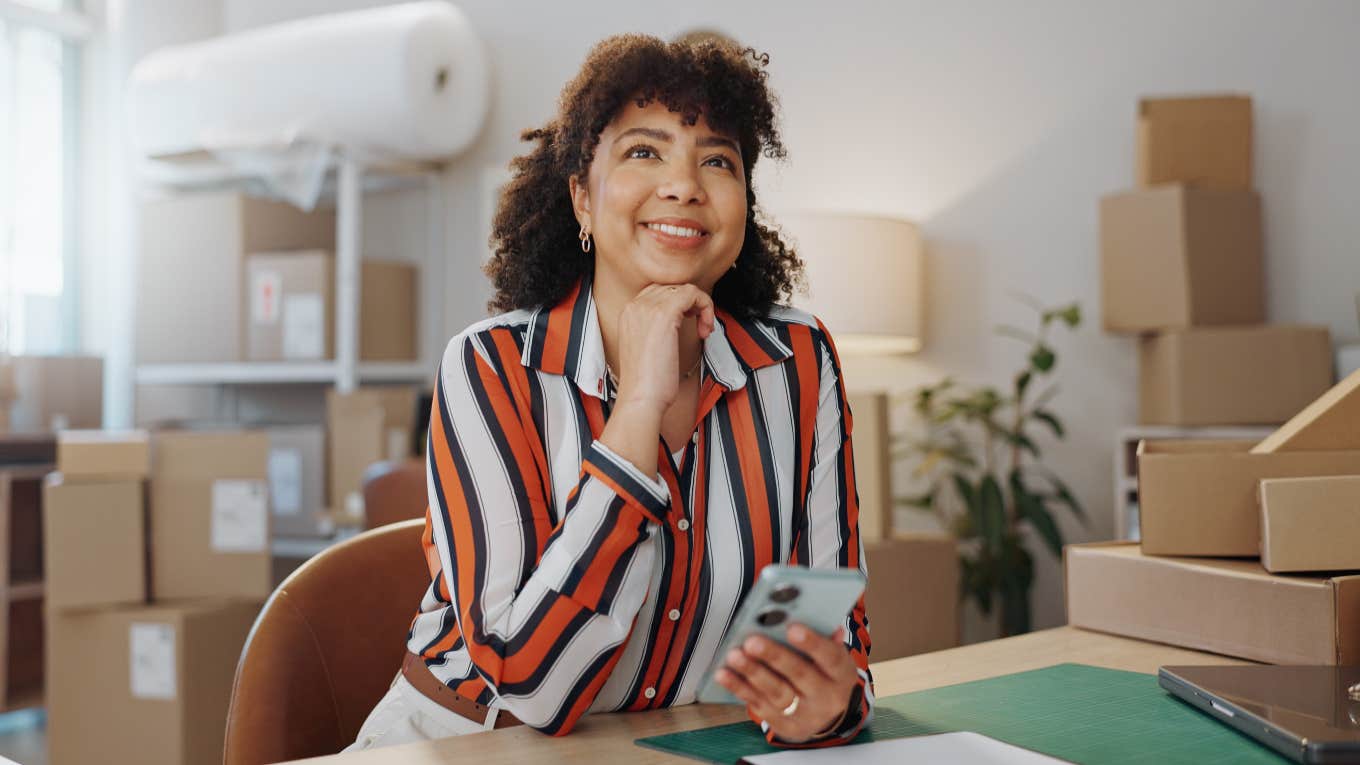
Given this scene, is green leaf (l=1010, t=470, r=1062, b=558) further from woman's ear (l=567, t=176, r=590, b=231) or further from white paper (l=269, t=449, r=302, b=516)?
white paper (l=269, t=449, r=302, b=516)

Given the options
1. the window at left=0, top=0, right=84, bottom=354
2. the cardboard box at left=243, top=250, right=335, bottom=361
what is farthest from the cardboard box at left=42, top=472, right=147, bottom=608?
the window at left=0, top=0, right=84, bottom=354

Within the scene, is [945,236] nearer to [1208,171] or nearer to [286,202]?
[1208,171]

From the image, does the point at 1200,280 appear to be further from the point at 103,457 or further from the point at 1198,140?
the point at 103,457

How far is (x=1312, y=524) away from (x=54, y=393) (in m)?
3.83

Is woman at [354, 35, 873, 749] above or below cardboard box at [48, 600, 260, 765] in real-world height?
above

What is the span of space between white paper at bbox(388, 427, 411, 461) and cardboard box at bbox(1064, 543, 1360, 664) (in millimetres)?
2545

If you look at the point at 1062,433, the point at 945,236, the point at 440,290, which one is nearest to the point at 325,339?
the point at 440,290

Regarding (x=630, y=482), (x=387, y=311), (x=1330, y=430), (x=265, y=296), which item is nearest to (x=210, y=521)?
(x=265, y=296)

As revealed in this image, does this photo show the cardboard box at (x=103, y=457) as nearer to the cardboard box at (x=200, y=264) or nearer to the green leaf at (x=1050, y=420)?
the cardboard box at (x=200, y=264)

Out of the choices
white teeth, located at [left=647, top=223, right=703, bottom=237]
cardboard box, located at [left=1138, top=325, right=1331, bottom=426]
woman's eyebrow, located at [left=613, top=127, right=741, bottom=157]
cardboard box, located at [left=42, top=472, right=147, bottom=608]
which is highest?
woman's eyebrow, located at [left=613, top=127, right=741, bottom=157]

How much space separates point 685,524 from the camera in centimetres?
110

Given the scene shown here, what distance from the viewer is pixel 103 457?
260 centimetres

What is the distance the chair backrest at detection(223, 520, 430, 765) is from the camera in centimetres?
108

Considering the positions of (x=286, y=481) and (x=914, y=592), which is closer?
(x=914, y=592)
